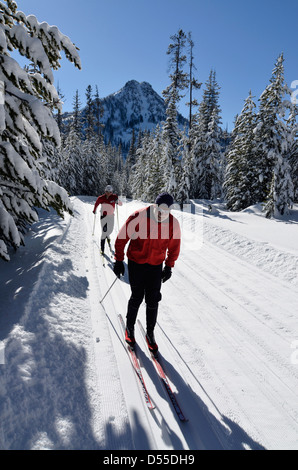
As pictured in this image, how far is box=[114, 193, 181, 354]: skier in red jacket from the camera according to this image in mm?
3396

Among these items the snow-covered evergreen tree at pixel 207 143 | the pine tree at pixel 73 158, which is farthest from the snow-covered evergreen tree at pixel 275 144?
the pine tree at pixel 73 158

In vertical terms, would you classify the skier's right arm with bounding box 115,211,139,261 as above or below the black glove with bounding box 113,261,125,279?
above

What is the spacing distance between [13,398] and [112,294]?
3199 millimetres

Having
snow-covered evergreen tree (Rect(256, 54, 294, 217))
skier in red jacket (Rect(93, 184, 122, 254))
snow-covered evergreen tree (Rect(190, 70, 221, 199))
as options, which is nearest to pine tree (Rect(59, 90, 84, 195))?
snow-covered evergreen tree (Rect(190, 70, 221, 199))

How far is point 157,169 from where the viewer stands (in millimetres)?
30125

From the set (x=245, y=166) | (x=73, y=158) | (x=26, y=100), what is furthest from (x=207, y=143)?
(x=26, y=100)

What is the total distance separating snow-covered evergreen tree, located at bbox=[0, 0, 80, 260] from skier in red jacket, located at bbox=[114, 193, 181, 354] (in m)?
1.85

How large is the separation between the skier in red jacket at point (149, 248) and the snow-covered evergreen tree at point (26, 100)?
A: 185cm

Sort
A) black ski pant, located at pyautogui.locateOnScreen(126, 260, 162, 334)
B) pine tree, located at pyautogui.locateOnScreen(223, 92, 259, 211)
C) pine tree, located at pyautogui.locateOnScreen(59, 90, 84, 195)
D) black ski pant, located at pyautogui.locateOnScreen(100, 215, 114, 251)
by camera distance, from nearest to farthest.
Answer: black ski pant, located at pyautogui.locateOnScreen(126, 260, 162, 334) → black ski pant, located at pyautogui.locateOnScreen(100, 215, 114, 251) → pine tree, located at pyautogui.locateOnScreen(223, 92, 259, 211) → pine tree, located at pyautogui.locateOnScreen(59, 90, 84, 195)

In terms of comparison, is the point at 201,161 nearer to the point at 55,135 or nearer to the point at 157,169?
the point at 157,169

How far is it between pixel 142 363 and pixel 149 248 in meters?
1.76

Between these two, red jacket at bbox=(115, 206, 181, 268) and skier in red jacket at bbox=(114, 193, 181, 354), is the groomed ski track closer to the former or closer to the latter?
skier in red jacket at bbox=(114, 193, 181, 354)

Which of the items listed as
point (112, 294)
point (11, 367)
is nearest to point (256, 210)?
point (112, 294)

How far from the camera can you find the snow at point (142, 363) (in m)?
2.43
